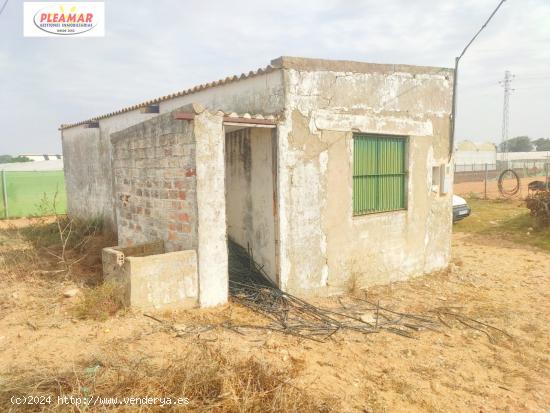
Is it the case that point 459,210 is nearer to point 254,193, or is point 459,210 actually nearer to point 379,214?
point 379,214

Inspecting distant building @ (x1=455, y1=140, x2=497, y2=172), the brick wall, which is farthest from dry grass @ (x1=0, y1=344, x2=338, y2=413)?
distant building @ (x1=455, y1=140, x2=497, y2=172)

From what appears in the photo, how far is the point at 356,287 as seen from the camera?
22.2 feet

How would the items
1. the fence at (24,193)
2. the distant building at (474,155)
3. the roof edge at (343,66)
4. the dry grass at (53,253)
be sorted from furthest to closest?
the distant building at (474,155)
the fence at (24,193)
the dry grass at (53,253)
the roof edge at (343,66)

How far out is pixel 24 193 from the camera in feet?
54.0

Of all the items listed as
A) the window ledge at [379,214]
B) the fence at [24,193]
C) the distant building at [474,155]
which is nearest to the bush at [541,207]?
the window ledge at [379,214]

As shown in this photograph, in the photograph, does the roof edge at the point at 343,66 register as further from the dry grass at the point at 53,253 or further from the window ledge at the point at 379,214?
the dry grass at the point at 53,253

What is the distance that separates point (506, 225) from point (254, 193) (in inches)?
390

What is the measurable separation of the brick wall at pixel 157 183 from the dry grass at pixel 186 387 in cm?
237

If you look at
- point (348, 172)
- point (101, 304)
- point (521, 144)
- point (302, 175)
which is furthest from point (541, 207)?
point (521, 144)

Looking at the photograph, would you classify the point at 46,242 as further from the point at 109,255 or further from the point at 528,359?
the point at 528,359

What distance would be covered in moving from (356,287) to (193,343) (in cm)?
333

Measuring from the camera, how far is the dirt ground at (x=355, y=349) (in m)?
3.67

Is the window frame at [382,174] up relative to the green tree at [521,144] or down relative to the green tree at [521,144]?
down

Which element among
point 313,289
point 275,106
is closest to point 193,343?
point 313,289
